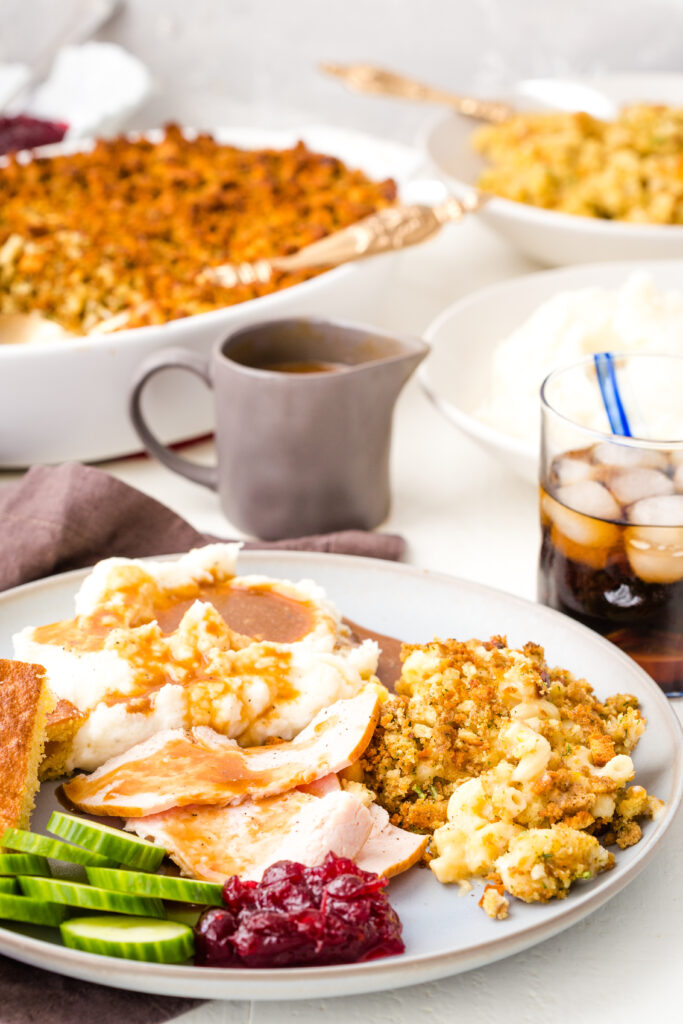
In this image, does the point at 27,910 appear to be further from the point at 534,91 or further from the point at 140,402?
the point at 534,91

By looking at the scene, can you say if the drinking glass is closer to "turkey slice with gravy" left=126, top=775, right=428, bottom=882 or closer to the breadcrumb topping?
the breadcrumb topping

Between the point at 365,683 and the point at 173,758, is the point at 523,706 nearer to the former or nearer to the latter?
the point at 365,683

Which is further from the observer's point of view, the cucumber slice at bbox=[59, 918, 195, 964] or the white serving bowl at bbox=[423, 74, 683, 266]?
the white serving bowl at bbox=[423, 74, 683, 266]

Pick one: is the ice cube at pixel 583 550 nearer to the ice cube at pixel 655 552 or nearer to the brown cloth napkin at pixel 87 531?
the ice cube at pixel 655 552

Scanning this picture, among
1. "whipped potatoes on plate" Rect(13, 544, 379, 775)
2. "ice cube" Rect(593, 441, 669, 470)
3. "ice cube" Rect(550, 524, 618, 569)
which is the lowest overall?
"whipped potatoes on plate" Rect(13, 544, 379, 775)

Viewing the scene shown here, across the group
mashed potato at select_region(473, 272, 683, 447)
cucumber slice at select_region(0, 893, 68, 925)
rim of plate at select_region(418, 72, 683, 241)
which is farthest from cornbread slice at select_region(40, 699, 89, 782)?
rim of plate at select_region(418, 72, 683, 241)

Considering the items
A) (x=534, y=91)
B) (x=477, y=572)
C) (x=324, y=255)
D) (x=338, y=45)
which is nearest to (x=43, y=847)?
(x=477, y=572)
